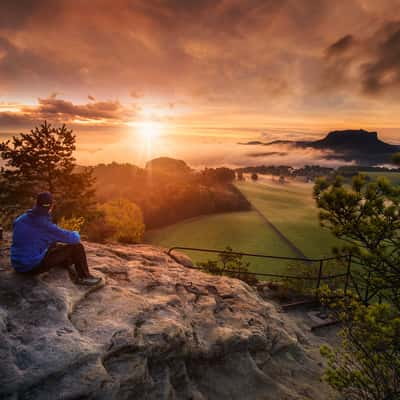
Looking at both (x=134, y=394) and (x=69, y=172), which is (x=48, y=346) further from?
(x=69, y=172)

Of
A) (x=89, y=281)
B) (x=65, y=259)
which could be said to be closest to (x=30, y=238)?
(x=65, y=259)

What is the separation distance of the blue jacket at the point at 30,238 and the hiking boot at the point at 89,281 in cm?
111

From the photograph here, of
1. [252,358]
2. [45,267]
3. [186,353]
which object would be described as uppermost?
[45,267]

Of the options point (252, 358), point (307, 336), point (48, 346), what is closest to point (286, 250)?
point (307, 336)

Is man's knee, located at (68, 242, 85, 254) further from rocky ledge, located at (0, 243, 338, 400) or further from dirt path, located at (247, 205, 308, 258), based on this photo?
dirt path, located at (247, 205, 308, 258)

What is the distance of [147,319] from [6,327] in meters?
2.63

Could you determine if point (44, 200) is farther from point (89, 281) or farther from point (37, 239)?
point (89, 281)

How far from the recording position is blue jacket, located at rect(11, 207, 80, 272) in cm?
562

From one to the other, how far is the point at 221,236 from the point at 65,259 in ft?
210

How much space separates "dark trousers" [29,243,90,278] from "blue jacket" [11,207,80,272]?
187mm

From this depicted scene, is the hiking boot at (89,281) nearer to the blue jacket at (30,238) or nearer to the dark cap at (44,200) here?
the blue jacket at (30,238)

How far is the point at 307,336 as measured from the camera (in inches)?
391

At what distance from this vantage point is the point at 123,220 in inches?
2120

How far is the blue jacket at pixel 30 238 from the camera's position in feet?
18.4
